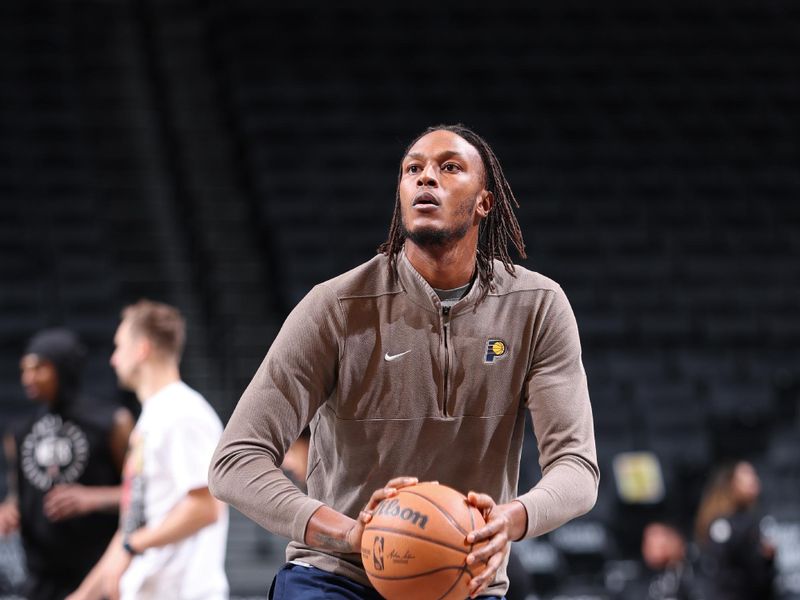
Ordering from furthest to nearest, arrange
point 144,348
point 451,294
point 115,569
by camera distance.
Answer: point 144,348
point 115,569
point 451,294

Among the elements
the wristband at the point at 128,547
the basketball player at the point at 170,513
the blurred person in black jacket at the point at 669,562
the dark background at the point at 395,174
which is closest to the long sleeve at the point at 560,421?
the basketball player at the point at 170,513

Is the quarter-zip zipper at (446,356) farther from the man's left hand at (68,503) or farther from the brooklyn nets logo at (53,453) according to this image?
the brooklyn nets logo at (53,453)

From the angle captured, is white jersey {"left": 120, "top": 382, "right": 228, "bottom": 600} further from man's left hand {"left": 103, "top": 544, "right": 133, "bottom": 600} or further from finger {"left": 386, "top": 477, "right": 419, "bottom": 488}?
finger {"left": 386, "top": 477, "right": 419, "bottom": 488}

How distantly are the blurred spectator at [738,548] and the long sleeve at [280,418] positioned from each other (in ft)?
18.2

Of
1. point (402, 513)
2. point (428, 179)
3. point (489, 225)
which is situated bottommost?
point (402, 513)

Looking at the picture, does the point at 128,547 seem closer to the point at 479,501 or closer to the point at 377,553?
the point at 377,553

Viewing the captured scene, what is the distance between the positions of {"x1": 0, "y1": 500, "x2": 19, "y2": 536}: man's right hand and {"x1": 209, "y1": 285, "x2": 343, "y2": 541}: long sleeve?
3341mm

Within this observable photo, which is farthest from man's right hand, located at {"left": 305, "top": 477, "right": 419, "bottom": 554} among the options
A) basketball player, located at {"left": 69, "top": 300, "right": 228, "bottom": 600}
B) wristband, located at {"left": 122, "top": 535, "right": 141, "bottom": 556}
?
wristband, located at {"left": 122, "top": 535, "right": 141, "bottom": 556}

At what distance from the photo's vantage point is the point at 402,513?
8.04ft

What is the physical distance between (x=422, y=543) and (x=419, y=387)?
0.49m

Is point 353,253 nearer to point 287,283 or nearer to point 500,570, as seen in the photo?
point 287,283

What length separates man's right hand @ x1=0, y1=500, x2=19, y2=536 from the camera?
5699 millimetres

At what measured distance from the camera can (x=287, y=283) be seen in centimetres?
1080

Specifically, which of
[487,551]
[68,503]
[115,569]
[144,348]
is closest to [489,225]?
[487,551]
